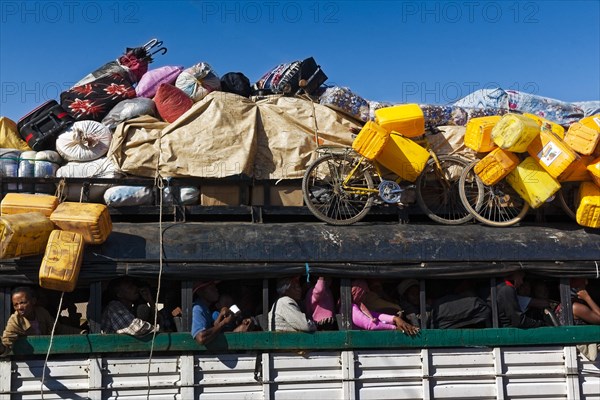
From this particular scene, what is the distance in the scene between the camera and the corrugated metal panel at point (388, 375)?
614cm

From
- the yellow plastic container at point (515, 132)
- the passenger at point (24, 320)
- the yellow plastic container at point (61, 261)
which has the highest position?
the yellow plastic container at point (515, 132)

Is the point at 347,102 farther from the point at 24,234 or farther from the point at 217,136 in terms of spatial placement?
the point at 24,234

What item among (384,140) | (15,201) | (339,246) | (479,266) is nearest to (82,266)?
(15,201)

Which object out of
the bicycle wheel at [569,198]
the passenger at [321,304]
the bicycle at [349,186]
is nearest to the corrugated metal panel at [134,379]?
the passenger at [321,304]

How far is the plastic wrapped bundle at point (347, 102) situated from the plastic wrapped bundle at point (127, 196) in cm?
219

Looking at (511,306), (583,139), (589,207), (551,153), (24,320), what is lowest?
(24,320)

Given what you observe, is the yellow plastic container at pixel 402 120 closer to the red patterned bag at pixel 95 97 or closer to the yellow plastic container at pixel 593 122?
the yellow plastic container at pixel 593 122

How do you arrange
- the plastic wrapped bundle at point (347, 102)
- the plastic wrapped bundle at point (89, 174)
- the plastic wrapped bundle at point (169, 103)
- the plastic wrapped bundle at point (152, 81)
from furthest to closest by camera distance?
the plastic wrapped bundle at point (152, 81)
the plastic wrapped bundle at point (347, 102)
the plastic wrapped bundle at point (169, 103)
the plastic wrapped bundle at point (89, 174)

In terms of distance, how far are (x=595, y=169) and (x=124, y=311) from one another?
14.7 feet

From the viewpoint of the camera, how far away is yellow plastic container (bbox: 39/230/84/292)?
565cm

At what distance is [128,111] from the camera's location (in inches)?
288

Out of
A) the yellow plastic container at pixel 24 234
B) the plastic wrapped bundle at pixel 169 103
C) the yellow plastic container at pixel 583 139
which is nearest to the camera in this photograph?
the yellow plastic container at pixel 24 234

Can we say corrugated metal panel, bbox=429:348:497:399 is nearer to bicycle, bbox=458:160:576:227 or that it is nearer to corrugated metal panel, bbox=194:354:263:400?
bicycle, bbox=458:160:576:227

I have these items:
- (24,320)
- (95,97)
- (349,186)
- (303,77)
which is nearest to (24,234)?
(24,320)
